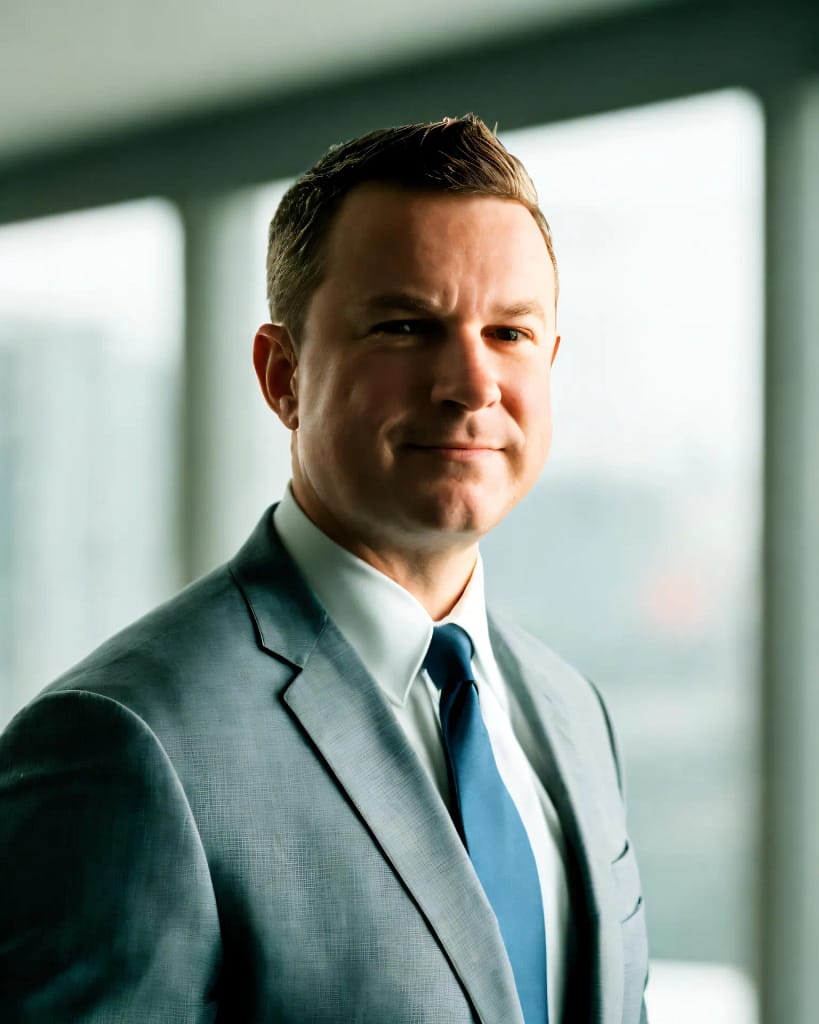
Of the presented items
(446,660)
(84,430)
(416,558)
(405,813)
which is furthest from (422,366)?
(84,430)

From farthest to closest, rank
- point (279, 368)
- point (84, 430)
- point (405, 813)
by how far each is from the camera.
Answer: point (84, 430), point (279, 368), point (405, 813)

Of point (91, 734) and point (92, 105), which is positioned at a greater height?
point (92, 105)

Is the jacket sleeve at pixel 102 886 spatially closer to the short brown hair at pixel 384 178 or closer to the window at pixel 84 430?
the short brown hair at pixel 384 178

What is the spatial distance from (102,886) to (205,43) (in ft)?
9.48

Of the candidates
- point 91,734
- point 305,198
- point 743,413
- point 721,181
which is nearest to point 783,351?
point 743,413

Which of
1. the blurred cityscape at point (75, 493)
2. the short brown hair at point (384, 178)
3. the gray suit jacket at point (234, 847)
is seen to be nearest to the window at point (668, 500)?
the blurred cityscape at point (75, 493)

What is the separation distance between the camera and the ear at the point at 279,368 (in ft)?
4.14

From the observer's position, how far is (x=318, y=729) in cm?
106

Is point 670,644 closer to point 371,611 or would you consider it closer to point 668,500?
point 668,500

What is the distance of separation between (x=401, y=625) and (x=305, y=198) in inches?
20.6

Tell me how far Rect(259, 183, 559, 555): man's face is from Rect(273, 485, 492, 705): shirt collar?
38 millimetres

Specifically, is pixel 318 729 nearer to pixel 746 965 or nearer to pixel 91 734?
pixel 91 734

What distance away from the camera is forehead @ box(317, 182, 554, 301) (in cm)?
112

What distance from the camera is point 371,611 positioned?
117 cm
